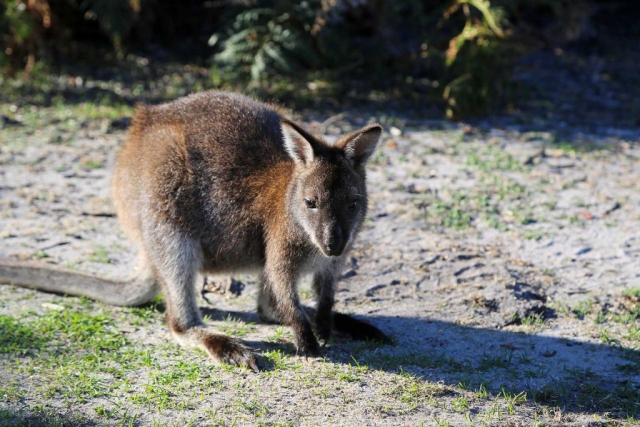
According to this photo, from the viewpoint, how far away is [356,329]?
4.43 m

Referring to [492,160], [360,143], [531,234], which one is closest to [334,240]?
[360,143]

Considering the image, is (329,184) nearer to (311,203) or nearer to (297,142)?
(311,203)

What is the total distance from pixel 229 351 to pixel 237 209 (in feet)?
2.54

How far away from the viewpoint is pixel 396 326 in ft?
15.1

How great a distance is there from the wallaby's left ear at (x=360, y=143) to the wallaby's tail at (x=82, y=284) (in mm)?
1460

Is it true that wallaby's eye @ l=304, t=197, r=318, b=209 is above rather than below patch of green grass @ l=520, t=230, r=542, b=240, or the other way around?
above

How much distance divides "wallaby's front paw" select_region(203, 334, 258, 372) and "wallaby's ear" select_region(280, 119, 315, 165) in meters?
1.02

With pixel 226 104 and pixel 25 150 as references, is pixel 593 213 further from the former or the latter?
pixel 25 150

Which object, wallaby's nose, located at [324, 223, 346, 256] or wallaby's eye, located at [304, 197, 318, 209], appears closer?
wallaby's nose, located at [324, 223, 346, 256]

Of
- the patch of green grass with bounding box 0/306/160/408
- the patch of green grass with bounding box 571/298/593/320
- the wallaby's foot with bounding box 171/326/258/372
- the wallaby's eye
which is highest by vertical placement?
the wallaby's eye

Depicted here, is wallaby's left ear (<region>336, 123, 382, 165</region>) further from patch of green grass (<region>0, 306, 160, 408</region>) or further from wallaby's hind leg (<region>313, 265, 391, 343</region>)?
patch of green grass (<region>0, 306, 160, 408</region>)

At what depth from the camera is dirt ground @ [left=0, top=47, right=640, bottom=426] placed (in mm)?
3709

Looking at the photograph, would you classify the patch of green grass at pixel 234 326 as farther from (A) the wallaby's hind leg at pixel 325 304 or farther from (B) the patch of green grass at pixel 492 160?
(B) the patch of green grass at pixel 492 160

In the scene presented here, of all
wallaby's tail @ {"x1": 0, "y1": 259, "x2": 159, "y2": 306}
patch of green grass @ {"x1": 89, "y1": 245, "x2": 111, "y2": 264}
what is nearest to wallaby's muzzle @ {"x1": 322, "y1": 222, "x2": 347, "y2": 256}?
wallaby's tail @ {"x1": 0, "y1": 259, "x2": 159, "y2": 306}
